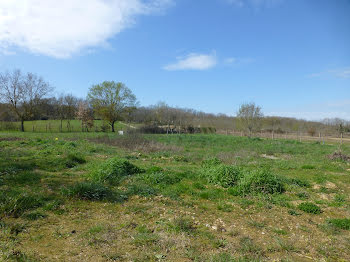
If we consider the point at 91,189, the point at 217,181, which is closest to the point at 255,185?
the point at 217,181

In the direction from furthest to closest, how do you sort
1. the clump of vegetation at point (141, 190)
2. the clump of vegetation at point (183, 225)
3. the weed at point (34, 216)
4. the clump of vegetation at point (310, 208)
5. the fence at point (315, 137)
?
the fence at point (315, 137)
the clump of vegetation at point (141, 190)
the clump of vegetation at point (310, 208)
the weed at point (34, 216)
the clump of vegetation at point (183, 225)

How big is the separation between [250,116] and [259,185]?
27434mm

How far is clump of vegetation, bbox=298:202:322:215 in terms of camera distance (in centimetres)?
481

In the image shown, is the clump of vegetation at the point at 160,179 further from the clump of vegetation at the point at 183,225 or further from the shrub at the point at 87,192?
the clump of vegetation at the point at 183,225

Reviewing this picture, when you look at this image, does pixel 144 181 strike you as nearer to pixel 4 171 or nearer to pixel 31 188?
pixel 31 188

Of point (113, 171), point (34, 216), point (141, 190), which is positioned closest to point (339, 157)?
point (141, 190)

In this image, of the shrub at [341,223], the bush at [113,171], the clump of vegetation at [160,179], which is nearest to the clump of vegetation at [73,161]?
the bush at [113,171]

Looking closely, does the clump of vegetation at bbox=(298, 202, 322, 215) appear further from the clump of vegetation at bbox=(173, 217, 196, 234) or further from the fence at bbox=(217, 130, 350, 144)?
the fence at bbox=(217, 130, 350, 144)

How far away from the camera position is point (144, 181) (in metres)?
6.37

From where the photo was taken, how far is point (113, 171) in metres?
6.68

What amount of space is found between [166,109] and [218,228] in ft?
137

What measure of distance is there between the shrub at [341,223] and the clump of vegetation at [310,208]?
0.48 metres

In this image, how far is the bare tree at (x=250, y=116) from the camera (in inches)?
1225

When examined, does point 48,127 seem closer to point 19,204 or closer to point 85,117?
point 85,117
